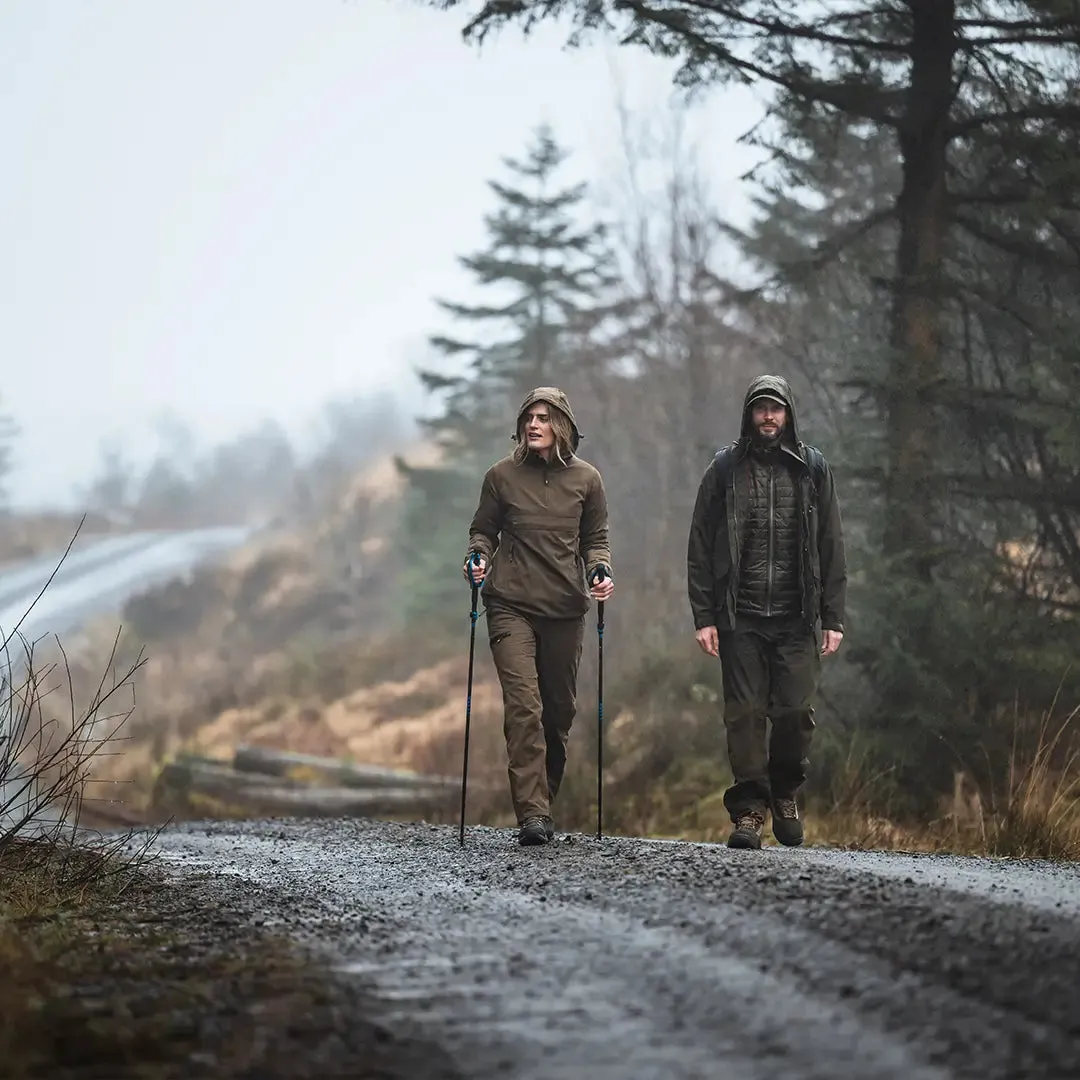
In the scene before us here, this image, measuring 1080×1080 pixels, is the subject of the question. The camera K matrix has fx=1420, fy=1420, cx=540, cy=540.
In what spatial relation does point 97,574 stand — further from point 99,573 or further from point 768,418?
point 768,418

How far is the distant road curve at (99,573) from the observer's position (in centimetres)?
4444

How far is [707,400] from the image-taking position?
22188mm

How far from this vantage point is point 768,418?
7.77 m

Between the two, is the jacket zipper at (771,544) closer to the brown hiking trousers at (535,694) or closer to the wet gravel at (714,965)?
the brown hiking trousers at (535,694)

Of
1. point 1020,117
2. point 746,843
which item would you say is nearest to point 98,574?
point 1020,117

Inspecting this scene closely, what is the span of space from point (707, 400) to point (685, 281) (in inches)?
73.6

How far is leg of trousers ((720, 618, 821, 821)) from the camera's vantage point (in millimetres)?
7832

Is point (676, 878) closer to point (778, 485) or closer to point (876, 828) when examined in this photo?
point (778, 485)

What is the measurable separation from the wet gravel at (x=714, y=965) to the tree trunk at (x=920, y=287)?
186 inches

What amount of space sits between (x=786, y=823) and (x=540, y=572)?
1981 millimetres

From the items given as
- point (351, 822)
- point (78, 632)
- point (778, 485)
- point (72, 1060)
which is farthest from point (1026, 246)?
point (78, 632)

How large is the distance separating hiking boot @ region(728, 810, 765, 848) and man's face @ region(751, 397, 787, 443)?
2062 mm

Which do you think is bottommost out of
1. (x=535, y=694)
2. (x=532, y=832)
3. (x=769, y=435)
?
(x=532, y=832)

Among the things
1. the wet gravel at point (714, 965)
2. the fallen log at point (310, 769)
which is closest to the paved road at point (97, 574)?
the fallen log at point (310, 769)
